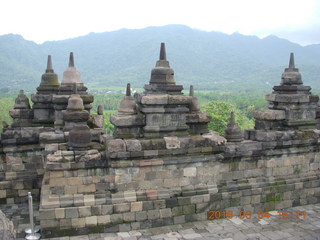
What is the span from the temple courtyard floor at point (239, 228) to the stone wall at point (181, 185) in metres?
0.20

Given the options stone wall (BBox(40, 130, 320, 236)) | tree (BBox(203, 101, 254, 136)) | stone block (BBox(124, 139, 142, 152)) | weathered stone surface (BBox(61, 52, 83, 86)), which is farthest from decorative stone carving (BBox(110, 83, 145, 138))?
tree (BBox(203, 101, 254, 136))

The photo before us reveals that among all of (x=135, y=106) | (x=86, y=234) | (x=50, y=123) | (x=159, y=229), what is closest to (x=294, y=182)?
(x=159, y=229)

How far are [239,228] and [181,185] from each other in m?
1.88

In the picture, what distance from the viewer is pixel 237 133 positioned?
31.5 ft

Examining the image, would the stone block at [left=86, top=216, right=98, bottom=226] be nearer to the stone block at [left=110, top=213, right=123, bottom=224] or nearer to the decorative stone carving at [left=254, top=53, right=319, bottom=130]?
the stone block at [left=110, top=213, right=123, bottom=224]

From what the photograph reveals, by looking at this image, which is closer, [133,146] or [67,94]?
[133,146]

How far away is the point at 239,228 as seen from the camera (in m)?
8.61

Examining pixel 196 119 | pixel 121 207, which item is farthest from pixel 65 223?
pixel 196 119

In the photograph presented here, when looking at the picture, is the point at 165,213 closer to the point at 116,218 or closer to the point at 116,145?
the point at 116,218

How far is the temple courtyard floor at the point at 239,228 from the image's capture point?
8094 millimetres

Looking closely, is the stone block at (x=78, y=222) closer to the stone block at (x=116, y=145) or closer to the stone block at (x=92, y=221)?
the stone block at (x=92, y=221)

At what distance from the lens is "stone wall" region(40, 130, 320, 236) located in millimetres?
7973

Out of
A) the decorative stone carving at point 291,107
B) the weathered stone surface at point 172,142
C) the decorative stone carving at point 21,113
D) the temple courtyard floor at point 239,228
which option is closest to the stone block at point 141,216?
the temple courtyard floor at point 239,228

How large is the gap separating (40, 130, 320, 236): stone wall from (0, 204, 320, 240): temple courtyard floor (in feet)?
0.67
